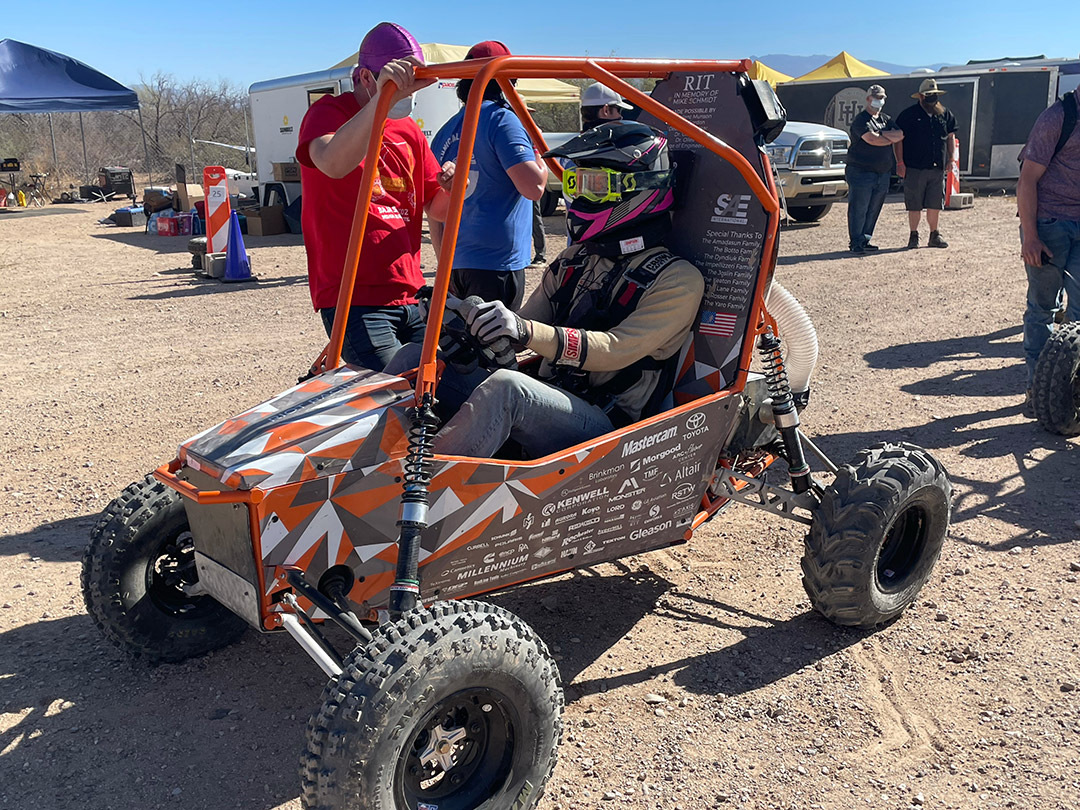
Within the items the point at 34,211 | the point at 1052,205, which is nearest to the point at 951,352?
the point at 1052,205

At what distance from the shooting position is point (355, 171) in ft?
12.5

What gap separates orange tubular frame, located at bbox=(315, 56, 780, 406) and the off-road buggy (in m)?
0.01

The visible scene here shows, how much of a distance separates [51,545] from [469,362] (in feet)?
8.75

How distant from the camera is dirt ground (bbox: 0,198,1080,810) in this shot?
9.71 ft

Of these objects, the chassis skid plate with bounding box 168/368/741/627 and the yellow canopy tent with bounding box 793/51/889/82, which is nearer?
the chassis skid plate with bounding box 168/368/741/627

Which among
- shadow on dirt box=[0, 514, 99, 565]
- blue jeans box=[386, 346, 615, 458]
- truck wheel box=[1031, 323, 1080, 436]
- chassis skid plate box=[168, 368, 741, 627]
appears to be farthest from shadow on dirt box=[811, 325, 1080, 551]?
shadow on dirt box=[0, 514, 99, 565]

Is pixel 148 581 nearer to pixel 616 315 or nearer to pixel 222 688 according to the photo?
pixel 222 688

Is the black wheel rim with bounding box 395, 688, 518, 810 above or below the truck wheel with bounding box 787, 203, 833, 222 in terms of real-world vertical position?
below

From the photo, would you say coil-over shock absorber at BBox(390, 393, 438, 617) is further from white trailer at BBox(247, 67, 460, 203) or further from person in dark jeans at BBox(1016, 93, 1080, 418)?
white trailer at BBox(247, 67, 460, 203)

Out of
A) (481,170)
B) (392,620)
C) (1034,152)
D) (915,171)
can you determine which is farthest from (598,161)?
(915,171)

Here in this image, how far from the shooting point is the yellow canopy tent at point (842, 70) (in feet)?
74.0

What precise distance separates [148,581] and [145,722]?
0.47 m

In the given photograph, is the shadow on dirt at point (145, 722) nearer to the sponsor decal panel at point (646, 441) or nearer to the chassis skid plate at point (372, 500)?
the chassis skid plate at point (372, 500)

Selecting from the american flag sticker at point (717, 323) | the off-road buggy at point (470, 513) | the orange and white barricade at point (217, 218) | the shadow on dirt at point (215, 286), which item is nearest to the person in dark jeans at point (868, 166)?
the shadow on dirt at point (215, 286)
